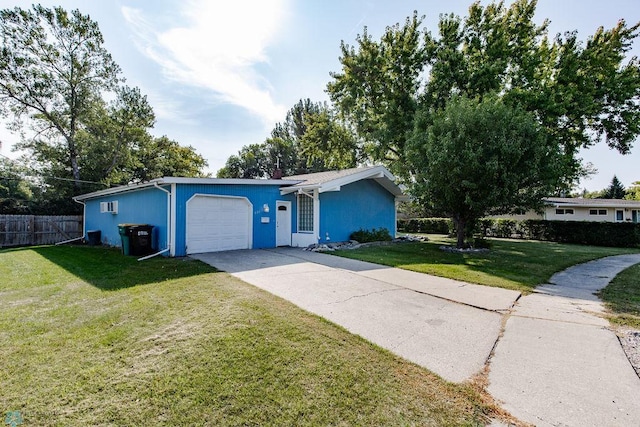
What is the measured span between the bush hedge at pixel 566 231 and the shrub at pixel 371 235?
17.6 ft

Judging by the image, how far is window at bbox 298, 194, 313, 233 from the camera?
40.7 ft

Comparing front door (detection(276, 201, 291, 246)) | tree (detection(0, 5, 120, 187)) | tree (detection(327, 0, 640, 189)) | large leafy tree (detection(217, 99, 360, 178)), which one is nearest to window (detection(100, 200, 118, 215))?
front door (detection(276, 201, 291, 246))

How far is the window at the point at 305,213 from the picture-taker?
12.4m

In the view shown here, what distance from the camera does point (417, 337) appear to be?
375 cm

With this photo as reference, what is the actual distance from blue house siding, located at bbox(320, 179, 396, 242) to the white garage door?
10.00 feet

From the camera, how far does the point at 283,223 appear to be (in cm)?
1267

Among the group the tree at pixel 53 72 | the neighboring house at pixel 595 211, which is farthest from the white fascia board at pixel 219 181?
the neighboring house at pixel 595 211

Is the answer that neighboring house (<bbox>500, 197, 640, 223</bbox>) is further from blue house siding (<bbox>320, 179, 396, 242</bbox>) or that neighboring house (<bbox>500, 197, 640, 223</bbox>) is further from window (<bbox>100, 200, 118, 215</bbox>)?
window (<bbox>100, 200, 118, 215</bbox>)

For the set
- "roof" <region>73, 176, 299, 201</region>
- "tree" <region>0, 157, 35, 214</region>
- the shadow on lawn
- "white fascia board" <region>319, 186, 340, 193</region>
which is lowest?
the shadow on lawn

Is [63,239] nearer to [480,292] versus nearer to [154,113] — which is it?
[154,113]

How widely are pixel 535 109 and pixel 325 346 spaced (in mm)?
17933

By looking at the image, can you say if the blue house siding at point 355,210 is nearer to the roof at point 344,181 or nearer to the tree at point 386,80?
the roof at point 344,181

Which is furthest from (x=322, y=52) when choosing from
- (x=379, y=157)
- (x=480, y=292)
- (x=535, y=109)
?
(x=535, y=109)

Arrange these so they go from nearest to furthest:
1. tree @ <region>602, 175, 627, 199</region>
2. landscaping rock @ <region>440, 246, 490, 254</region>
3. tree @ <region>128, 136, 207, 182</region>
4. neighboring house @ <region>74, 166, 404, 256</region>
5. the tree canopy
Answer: neighboring house @ <region>74, 166, 404, 256</region>
landscaping rock @ <region>440, 246, 490, 254</region>
the tree canopy
tree @ <region>128, 136, 207, 182</region>
tree @ <region>602, 175, 627, 199</region>
